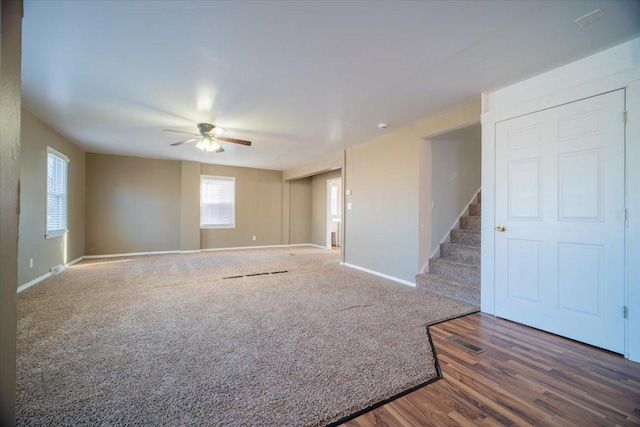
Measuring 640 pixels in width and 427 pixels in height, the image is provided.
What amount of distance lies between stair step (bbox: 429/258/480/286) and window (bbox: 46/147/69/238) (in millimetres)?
6287

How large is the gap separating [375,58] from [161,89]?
240 centimetres

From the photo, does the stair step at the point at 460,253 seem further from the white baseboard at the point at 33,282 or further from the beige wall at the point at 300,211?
the white baseboard at the point at 33,282

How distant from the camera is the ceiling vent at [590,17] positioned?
1829mm

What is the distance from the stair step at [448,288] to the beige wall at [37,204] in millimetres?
5598

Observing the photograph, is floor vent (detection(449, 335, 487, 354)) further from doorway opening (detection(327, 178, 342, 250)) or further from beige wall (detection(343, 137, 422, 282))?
doorway opening (detection(327, 178, 342, 250))

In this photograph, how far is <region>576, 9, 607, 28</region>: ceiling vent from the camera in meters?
1.83

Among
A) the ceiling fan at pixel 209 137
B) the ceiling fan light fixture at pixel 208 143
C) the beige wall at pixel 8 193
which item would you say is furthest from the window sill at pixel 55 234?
the beige wall at pixel 8 193

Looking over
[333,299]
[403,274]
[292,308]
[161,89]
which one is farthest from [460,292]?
[161,89]

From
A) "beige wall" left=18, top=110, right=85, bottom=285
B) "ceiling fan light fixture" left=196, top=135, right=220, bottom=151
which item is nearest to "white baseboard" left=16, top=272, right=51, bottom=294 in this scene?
"beige wall" left=18, top=110, right=85, bottom=285

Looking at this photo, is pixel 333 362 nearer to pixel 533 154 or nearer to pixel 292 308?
pixel 292 308

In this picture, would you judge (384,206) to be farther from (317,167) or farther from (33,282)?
(33,282)

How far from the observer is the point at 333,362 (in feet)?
6.56

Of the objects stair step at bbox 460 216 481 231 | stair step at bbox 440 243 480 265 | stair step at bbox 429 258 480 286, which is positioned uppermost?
stair step at bbox 460 216 481 231

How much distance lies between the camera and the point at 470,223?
14.1 ft
